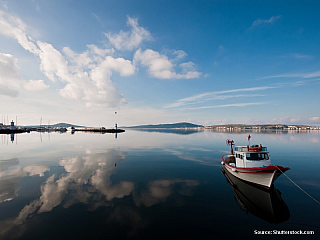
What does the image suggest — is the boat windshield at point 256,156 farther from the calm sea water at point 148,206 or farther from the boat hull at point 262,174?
the calm sea water at point 148,206

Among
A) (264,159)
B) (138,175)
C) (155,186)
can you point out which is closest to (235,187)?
(264,159)

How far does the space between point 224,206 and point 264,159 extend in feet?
34.9

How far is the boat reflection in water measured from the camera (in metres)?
13.0

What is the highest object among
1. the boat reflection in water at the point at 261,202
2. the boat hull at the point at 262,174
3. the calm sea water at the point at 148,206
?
the boat hull at the point at 262,174

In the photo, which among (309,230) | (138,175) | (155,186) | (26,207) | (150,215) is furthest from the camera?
(138,175)

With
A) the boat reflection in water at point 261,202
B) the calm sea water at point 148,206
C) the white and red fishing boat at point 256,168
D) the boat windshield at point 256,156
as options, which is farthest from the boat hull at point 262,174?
the boat windshield at point 256,156

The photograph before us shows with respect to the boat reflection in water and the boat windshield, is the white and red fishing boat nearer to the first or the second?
the boat windshield

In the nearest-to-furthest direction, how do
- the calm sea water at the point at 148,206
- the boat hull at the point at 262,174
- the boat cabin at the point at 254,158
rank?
1. the calm sea water at the point at 148,206
2. the boat hull at the point at 262,174
3. the boat cabin at the point at 254,158

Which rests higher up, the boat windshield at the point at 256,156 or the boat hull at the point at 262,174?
the boat windshield at the point at 256,156

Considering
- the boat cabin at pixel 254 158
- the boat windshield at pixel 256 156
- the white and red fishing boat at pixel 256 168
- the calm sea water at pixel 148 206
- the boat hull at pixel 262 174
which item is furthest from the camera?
the boat windshield at pixel 256 156

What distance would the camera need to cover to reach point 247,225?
11516mm

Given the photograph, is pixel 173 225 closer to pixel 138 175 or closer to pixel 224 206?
pixel 224 206

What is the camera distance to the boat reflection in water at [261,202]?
13.0 m

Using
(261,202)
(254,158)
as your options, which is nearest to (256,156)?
(254,158)
